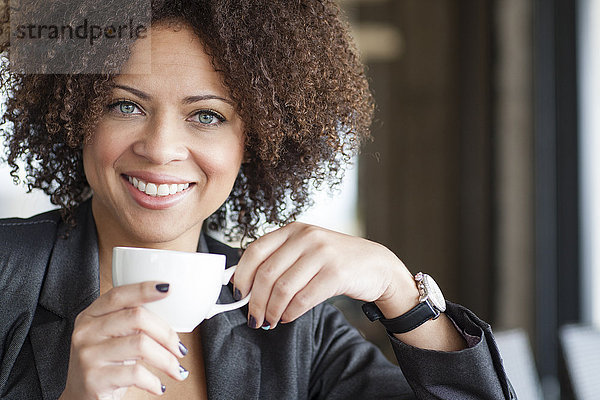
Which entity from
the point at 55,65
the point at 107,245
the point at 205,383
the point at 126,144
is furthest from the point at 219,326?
the point at 55,65

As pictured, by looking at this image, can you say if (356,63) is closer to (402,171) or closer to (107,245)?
(107,245)

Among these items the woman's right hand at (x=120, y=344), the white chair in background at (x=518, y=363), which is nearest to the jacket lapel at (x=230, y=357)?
the woman's right hand at (x=120, y=344)

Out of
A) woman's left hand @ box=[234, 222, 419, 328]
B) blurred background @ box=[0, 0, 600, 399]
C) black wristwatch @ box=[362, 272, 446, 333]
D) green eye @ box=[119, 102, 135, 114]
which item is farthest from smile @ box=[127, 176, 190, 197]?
blurred background @ box=[0, 0, 600, 399]

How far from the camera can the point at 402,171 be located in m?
5.12

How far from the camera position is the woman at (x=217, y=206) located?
112 cm

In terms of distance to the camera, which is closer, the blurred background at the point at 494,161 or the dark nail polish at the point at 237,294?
the dark nail polish at the point at 237,294

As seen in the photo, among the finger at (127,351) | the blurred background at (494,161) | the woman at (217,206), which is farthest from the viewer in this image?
the blurred background at (494,161)

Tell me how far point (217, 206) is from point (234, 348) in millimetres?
265

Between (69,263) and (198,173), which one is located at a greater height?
(198,173)

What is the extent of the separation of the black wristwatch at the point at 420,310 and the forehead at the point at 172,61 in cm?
44

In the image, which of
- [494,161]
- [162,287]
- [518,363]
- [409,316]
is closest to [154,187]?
[162,287]

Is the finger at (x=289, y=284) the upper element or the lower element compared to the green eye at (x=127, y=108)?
lower

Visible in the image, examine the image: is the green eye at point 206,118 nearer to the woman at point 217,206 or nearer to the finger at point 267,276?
the woman at point 217,206

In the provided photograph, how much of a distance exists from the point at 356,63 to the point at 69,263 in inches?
25.5
